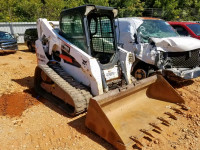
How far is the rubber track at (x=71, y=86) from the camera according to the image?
3559 millimetres

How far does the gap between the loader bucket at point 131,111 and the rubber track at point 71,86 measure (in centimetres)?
42

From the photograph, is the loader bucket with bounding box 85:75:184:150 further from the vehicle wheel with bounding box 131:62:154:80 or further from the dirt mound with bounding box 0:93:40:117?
the dirt mound with bounding box 0:93:40:117

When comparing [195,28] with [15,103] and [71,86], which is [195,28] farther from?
[15,103]

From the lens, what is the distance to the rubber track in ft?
11.7

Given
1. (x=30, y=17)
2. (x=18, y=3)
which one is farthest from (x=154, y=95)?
(x=18, y=3)

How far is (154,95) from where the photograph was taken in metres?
4.22

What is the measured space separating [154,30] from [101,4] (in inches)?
701

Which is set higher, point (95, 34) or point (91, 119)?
point (95, 34)

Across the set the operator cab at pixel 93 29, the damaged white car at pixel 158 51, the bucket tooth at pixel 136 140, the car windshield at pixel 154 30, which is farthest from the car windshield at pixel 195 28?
the bucket tooth at pixel 136 140

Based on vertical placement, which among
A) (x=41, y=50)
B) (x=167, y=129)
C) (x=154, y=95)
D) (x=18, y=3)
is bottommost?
(x=167, y=129)

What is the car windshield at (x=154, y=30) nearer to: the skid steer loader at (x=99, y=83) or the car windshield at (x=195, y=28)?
the skid steer loader at (x=99, y=83)

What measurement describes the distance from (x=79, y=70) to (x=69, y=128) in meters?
1.32

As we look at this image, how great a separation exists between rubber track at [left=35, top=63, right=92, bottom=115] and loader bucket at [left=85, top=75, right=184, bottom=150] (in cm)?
42

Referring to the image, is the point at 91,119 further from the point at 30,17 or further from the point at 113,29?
the point at 30,17
